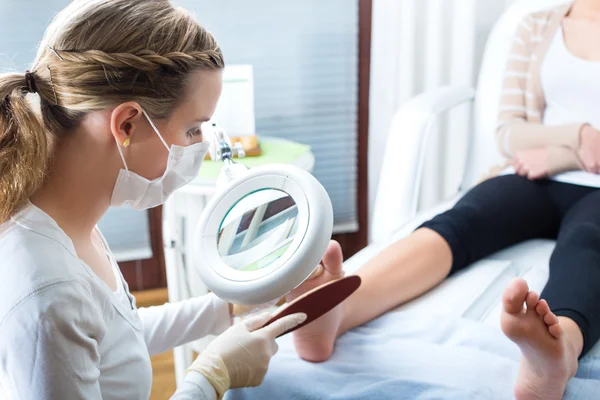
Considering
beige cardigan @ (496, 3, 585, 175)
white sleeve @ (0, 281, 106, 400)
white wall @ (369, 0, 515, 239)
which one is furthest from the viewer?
white wall @ (369, 0, 515, 239)

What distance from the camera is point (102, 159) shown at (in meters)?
0.86

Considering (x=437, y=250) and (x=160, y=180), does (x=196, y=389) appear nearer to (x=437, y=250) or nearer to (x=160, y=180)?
(x=160, y=180)

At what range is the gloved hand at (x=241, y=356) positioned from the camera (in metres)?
0.94

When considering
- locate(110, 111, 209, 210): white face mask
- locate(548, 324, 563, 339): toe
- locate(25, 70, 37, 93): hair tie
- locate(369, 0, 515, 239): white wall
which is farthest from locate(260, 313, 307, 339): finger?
locate(369, 0, 515, 239): white wall

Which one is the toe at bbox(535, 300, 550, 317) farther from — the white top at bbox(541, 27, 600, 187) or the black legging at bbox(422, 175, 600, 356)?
the white top at bbox(541, 27, 600, 187)

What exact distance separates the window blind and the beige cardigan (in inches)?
24.5

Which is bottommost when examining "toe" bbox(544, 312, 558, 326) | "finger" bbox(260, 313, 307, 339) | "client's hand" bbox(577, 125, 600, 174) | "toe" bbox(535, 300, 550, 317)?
"finger" bbox(260, 313, 307, 339)

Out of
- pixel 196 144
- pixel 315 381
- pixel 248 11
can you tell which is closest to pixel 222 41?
pixel 248 11

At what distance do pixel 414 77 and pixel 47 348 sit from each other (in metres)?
1.59

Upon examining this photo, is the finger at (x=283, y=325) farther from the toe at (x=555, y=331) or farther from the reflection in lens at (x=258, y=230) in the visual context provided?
the toe at (x=555, y=331)

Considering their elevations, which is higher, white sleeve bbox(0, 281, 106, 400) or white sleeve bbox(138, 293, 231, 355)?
white sleeve bbox(0, 281, 106, 400)

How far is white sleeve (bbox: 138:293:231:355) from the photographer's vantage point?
43.7 inches

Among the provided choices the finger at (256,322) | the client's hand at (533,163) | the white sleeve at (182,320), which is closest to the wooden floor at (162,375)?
the white sleeve at (182,320)

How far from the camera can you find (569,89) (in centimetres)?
158
